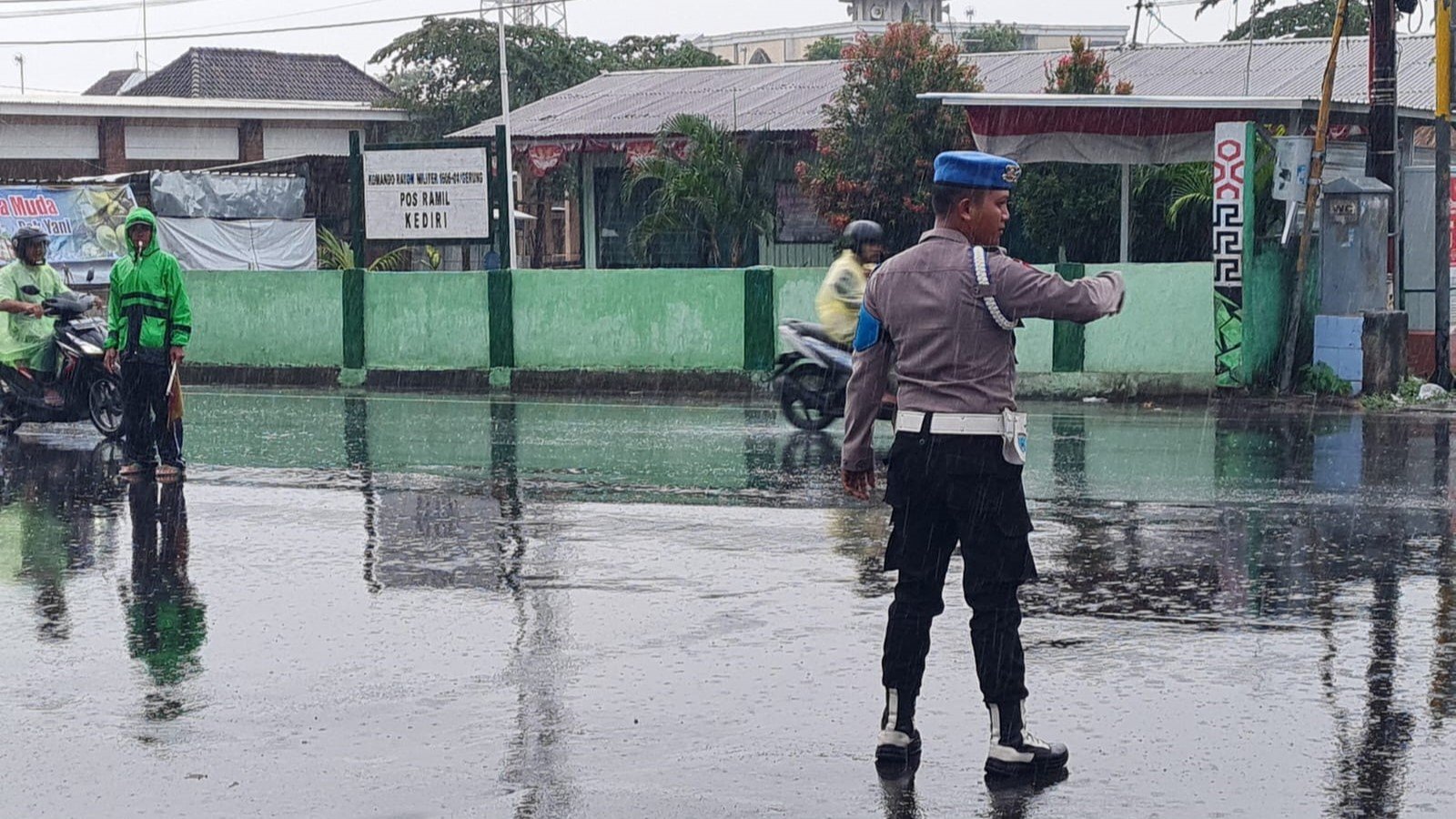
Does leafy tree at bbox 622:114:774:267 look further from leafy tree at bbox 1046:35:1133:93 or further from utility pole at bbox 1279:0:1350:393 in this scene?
utility pole at bbox 1279:0:1350:393

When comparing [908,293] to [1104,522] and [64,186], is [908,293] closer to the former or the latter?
[1104,522]

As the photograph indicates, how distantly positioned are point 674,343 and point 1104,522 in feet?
33.9

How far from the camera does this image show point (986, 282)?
555 centimetres

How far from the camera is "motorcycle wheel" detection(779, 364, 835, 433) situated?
1489 centimetres

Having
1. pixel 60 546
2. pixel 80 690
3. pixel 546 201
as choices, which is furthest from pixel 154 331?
pixel 546 201

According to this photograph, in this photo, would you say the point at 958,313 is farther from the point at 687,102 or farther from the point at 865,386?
the point at 687,102

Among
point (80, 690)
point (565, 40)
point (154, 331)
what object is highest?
point (565, 40)

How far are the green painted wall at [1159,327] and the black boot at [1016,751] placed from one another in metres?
12.6

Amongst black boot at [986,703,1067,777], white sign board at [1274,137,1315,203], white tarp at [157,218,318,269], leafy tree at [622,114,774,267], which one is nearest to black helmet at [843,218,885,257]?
white sign board at [1274,137,1315,203]

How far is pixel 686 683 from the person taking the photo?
21.9ft

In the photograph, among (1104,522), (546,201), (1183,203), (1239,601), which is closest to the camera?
(1239,601)

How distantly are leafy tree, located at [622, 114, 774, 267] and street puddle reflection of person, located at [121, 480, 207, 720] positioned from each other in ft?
60.7

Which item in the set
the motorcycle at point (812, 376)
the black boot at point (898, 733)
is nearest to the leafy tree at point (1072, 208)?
the motorcycle at point (812, 376)

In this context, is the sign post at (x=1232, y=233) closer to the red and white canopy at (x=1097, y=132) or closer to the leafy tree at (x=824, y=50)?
the red and white canopy at (x=1097, y=132)
